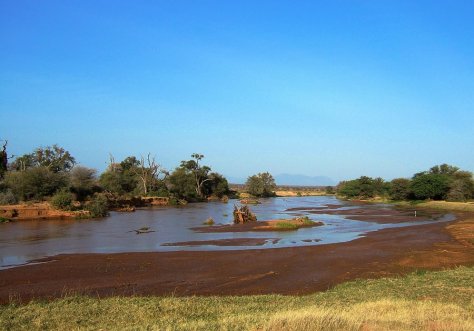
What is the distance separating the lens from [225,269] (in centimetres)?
1903

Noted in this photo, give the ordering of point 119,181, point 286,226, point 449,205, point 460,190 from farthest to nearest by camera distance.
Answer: point 119,181 < point 460,190 < point 449,205 < point 286,226

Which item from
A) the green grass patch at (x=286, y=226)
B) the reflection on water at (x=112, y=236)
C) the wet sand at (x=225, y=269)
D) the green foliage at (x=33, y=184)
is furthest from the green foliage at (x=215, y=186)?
the wet sand at (x=225, y=269)

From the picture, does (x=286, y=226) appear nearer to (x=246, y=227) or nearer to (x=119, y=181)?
(x=246, y=227)

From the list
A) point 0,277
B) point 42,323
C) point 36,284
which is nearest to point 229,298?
point 42,323

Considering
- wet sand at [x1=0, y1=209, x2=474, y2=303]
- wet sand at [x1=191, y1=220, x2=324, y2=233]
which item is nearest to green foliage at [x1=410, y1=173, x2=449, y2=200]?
wet sand at [x1=191, y1=220, x2=324, y2=233]

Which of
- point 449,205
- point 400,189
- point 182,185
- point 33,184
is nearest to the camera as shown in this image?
point 33,184

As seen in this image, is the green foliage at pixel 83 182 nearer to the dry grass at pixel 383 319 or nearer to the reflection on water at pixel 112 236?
the reflection on water at pixel 112 236

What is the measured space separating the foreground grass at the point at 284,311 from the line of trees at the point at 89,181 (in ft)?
131

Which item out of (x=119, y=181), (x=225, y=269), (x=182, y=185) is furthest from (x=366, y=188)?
(x=225, y=269)

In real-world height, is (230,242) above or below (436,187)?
below

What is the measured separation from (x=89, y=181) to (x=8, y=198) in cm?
1361

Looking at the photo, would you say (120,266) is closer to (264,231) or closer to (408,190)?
(264,231)

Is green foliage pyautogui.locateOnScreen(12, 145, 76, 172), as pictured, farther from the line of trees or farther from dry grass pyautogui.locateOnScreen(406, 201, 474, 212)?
Result: dry grass pyautogui.locateOnScreen(406, 201, 474, 212)

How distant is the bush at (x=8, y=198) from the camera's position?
48.4 metres
